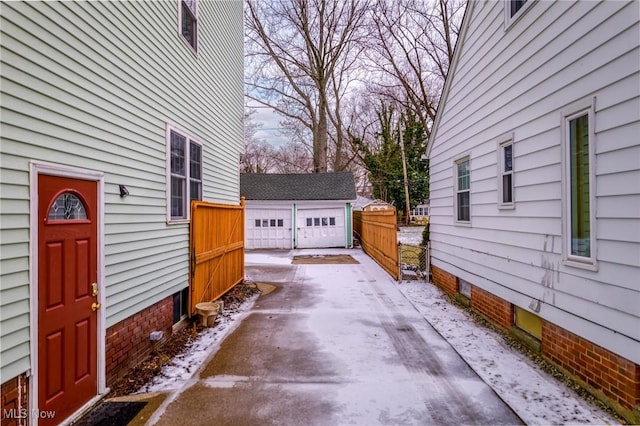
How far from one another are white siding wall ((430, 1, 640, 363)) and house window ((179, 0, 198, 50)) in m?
5.03

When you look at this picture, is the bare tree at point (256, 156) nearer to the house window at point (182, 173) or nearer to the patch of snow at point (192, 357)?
the house window at point (182, 173)

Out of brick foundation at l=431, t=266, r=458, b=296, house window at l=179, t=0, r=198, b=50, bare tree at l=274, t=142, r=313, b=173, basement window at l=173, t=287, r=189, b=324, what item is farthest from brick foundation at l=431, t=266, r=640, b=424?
bare tree at l=274, t=142, r=313, b=173

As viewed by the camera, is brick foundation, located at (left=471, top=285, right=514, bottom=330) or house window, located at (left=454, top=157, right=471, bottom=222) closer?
brick foundation, located at (left=471, top=285, right=514, bottom=330)

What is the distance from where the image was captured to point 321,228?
741 inches

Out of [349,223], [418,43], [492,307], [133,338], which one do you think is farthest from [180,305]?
[418,43]

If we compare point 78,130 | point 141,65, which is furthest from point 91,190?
point 141,65

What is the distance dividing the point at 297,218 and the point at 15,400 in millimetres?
16042

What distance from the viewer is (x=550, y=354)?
175 inches

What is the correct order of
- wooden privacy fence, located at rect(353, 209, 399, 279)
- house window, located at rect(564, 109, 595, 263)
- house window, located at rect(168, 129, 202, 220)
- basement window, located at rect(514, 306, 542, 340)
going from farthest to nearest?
1. wooden privacy fence, located at rect(353, 209, 399, 279)
2. house window, located at rect(168, 129, 202, 220)
3. basement window, located at rect(514, 306, 542, 340)
4. house window, located at rect(564, 109, 595, 263)

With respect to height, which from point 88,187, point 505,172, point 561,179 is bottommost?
point 88,187

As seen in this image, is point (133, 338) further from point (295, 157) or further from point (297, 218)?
point (295, 157)

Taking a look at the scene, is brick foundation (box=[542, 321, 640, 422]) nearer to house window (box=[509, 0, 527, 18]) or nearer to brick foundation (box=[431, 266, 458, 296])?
brick foundation (box=[431, 266, 458, 296])

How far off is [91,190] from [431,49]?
17.5 metres

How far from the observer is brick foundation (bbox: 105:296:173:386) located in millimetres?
4000
